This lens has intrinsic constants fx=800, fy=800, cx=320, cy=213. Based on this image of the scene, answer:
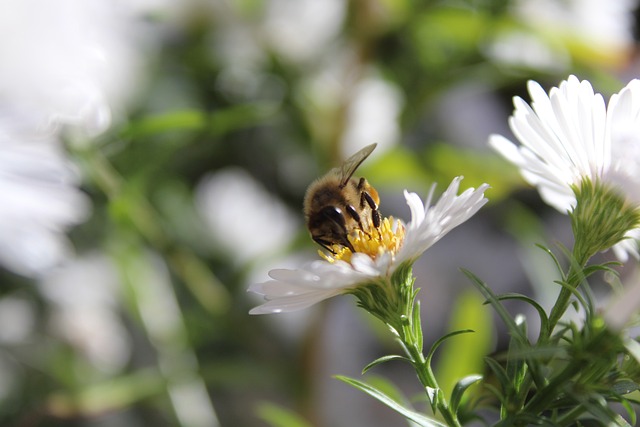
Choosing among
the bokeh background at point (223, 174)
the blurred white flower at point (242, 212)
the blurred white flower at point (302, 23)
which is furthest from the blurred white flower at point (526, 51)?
the blurred white flower at point (242, 212)

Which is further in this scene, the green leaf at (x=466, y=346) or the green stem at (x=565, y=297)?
the green leaf at (x=466, y=346)

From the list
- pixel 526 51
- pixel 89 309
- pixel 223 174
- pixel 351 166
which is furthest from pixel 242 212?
pixel 351 166

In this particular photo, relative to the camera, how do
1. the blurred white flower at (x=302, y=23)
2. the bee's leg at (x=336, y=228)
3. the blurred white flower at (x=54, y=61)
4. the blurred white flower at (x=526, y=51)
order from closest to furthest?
the bee's leg at (x=336, y=228)
the blurred white flower at (x=54, y=61)
the blurred white flower at (x=526, y=51)
the blurred white flower at (x=302, y=23)

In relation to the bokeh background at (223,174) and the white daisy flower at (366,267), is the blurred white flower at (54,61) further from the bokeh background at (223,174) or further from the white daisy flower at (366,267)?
the white daisy flower at (366,267)

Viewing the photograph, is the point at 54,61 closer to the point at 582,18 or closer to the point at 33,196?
the point at 33,196

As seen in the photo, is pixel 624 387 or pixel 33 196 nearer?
pixel 624 387

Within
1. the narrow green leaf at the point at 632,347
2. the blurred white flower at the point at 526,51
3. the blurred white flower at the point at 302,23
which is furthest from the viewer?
the blurred white flower at the point at 302,23

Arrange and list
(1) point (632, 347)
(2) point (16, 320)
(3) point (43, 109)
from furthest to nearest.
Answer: (2) point (16, 320) < (3) point (43, 109) < (1) point (632, 347)
